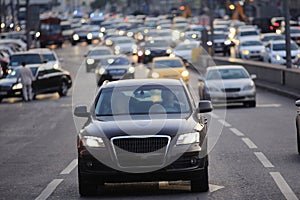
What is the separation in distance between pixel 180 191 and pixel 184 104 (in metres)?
1.37

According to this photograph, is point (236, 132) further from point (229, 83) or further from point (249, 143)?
point (229, 83)

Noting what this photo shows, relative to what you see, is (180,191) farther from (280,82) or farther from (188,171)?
(280,82)

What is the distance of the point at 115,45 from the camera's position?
234 ft

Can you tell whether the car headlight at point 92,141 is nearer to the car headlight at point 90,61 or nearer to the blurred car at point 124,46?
the car headlight at point 90,61

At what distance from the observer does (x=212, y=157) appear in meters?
16.9

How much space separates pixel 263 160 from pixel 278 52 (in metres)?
36.7

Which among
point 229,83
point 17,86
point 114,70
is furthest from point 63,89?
point 229,83

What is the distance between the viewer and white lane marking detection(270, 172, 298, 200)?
1191 centimetres

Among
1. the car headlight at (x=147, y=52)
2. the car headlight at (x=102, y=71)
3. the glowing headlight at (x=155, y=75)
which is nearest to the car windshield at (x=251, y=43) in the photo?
the car headlight at (x=147, y=52)

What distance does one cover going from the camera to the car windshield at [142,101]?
13.3 m

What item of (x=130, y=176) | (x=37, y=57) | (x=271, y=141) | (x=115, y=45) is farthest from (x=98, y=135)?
(x=115, y=45)

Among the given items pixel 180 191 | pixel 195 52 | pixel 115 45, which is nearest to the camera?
pixel 180 191

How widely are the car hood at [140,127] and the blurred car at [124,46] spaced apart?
54.2 m

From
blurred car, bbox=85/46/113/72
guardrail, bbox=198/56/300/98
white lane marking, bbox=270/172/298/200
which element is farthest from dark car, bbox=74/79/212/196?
blurred car, bbox=85/46/113/72
